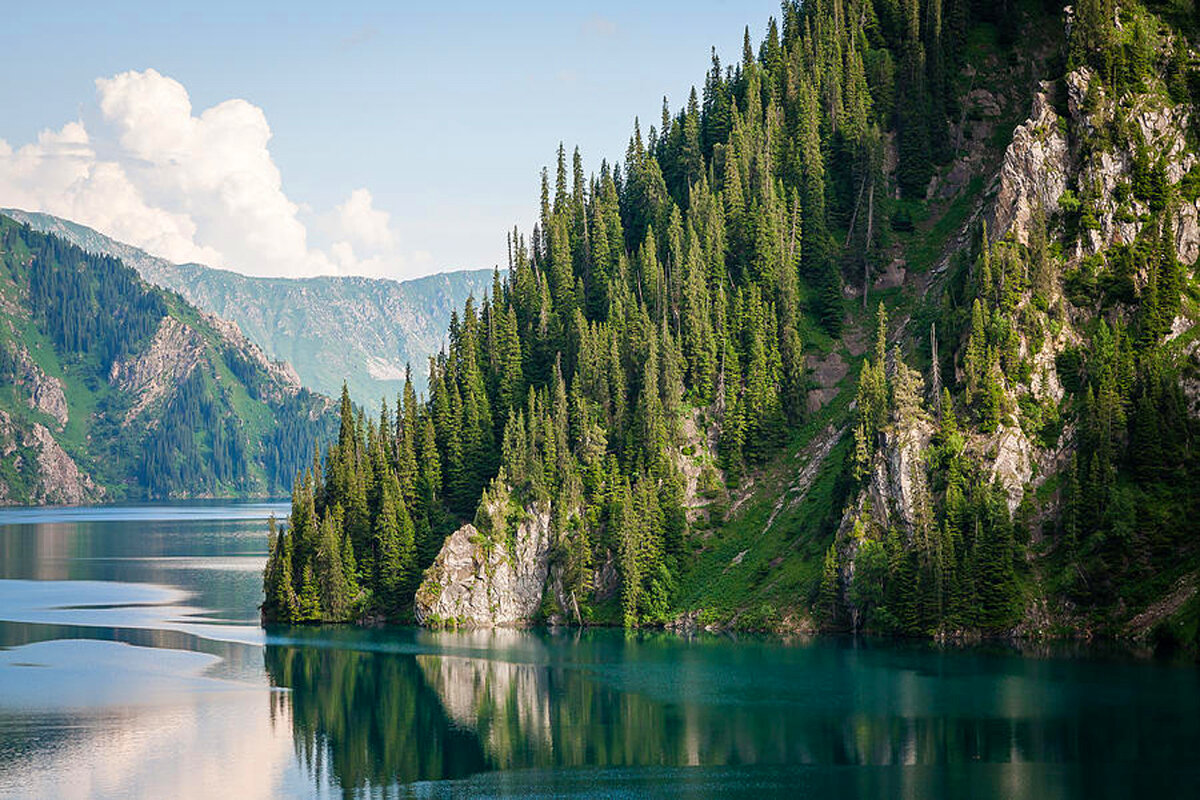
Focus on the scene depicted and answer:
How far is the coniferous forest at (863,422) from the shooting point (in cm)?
13762

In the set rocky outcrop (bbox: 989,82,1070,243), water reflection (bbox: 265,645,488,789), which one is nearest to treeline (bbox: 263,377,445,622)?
water reflection (bbox: 265,645,488,789)

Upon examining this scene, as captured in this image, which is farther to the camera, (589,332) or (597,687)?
(589,332)

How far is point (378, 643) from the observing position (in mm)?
158375

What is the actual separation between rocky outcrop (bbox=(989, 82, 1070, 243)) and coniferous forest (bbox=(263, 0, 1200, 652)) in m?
1.44

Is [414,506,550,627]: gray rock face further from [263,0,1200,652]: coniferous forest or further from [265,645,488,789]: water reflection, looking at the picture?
[265,645,488,789]: water reflection

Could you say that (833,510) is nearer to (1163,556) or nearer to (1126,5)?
(1163,556)

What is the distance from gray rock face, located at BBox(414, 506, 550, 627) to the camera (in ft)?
552

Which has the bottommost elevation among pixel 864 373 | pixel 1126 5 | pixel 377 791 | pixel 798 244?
pixel 377 791

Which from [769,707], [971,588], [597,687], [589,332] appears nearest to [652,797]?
[769,707]

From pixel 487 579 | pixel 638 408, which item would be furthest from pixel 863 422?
pixel 487 579

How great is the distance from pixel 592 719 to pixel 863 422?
57.7 m

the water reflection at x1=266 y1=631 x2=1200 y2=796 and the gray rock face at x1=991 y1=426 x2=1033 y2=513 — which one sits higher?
the gray rock face at x1=991 y1=426 x2=1033 y2=513

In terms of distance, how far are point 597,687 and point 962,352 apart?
62251mm

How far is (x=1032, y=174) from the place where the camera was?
155875 mm
